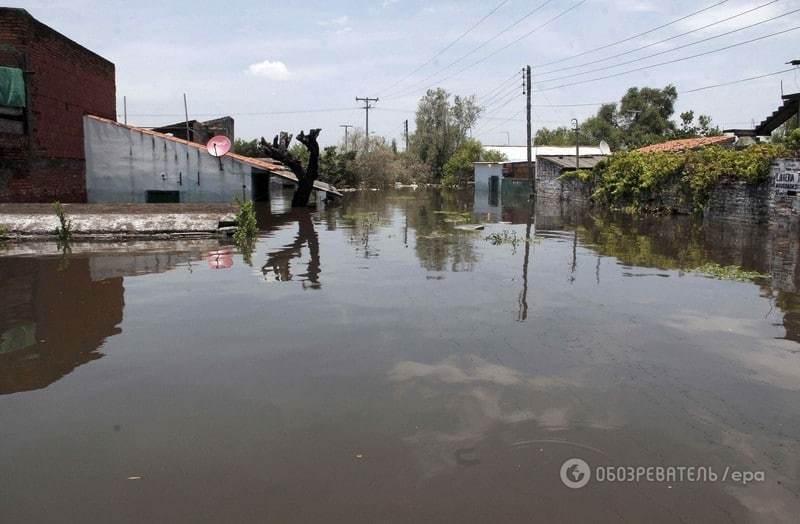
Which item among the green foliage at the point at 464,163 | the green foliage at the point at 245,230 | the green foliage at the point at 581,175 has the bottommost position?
the green foliage at the point at 245,230

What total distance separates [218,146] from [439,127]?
51.1 metres

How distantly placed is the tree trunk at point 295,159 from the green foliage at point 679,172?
46.5ft

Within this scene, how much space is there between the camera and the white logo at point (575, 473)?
12.9 feet

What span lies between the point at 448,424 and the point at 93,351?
163 inches

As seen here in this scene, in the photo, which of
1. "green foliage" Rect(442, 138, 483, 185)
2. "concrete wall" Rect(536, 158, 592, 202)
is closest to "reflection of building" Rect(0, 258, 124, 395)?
"concrete wall" Rect(536, 158, 592, 202)

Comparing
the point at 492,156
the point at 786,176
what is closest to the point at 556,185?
the point at 786,176

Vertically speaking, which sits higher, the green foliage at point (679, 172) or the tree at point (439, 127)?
the tree at point (439, 127)

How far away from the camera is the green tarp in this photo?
663 inches

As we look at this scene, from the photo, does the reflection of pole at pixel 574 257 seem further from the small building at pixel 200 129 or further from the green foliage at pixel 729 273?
the small building at pixel 200 129

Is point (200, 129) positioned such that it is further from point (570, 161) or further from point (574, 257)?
point (574, 257)

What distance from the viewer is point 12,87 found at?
17.1 metres

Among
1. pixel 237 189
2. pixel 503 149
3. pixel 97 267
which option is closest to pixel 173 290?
pixel 97 267

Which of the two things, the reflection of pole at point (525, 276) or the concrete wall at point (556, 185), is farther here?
the concrete wall at point (556, 185)

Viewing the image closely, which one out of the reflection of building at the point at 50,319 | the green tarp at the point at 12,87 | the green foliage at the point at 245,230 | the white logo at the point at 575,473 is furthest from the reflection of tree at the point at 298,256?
the green tarp at the point at 12,87
